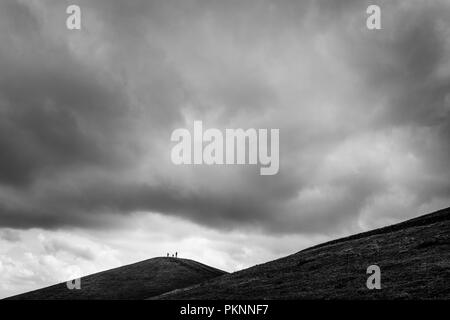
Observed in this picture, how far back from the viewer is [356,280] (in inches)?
1451

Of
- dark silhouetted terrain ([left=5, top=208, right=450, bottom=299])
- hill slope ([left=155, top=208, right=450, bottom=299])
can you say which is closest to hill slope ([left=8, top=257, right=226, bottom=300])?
dark silhouetted terrain ([left=5, top=208, right=450, bottom=299])

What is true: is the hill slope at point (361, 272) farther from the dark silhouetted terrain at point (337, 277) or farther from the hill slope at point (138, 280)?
the hill slope at point (138, 280)

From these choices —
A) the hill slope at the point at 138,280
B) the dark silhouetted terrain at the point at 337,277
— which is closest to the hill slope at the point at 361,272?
the dark silhouetted terrain at the point at 337,277

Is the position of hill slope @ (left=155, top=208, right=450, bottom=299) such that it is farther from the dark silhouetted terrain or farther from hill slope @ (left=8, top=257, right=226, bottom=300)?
hill slope @ (left=8, top=257, right=226, bottom=300)

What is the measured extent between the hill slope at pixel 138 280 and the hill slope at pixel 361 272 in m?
14.9

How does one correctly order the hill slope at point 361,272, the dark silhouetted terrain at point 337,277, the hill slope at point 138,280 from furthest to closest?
the hill slope at point 138,280
the dark silhouetted terrain at point 337,277
the hill slope at point 361,272

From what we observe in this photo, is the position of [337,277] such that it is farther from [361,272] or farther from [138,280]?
[138,280]

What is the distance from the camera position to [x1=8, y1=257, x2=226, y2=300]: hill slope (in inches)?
2618

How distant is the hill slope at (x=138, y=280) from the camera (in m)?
66.5

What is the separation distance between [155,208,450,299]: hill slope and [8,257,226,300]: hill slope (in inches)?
585
